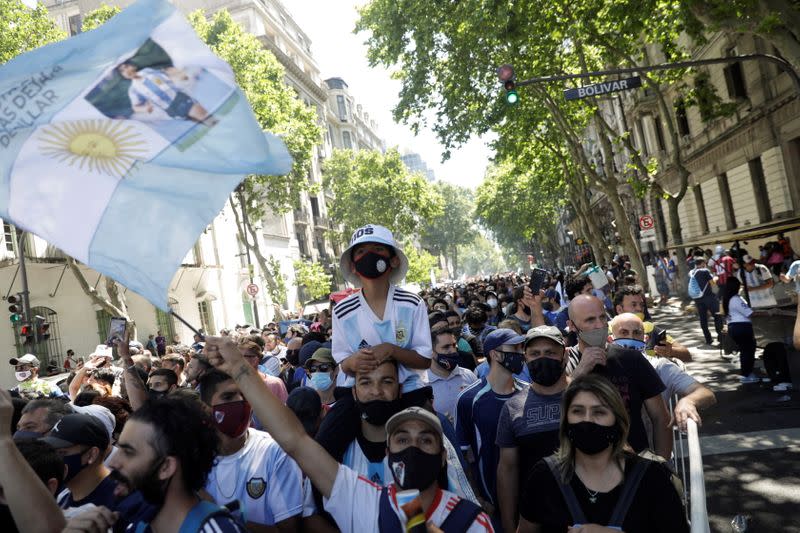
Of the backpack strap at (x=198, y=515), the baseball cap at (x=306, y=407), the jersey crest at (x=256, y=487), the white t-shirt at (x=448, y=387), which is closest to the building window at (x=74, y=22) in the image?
the white t-shirt at (x=448, y=387)

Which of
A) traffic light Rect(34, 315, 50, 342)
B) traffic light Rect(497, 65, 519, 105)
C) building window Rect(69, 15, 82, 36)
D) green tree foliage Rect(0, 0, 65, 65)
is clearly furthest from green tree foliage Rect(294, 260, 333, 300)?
traffic light Rect(497, 65, 519, 105)

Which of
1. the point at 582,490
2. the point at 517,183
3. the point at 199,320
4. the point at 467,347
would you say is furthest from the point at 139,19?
the point at 517,183

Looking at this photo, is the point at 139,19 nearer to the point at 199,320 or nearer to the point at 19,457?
the point at 19,457

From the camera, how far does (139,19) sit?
3.11 meters

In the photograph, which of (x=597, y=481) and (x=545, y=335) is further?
(x=545, y=335)

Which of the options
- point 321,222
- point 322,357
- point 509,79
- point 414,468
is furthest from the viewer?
point 321,222

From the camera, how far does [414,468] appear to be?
3062 millimetres

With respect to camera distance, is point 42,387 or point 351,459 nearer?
point 351,459

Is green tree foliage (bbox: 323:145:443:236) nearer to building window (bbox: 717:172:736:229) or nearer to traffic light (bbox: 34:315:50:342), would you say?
building window (bbox: 717:172:736:229)

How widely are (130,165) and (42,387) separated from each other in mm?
6357

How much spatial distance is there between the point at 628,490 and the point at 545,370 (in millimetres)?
1158

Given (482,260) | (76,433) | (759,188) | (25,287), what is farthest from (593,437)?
(482,260)

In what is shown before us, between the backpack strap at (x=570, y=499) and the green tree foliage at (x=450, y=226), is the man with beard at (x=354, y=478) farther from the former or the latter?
the green tree foliage at (x=450, y=226)

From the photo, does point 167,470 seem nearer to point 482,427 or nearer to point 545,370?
point 545,370
